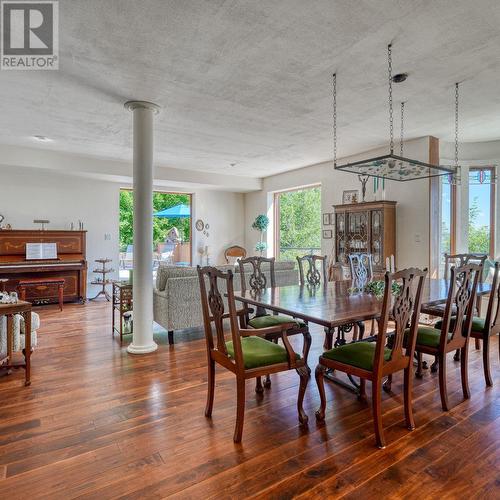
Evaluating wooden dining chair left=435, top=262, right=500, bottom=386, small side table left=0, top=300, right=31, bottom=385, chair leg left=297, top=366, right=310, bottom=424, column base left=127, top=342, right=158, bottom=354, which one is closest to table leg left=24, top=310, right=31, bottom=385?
small side table left=0, top=300, right=31, bottom=385

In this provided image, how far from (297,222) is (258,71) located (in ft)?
17.3

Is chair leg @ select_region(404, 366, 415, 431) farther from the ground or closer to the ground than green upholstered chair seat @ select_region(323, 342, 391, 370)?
closer to the ground

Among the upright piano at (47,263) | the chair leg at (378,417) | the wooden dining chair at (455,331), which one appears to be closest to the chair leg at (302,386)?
the chair leg at (378,417)

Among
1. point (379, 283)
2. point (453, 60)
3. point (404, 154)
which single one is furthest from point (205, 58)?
point (404, 154)

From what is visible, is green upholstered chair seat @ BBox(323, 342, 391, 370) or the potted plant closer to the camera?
green upholstered chair seat @ BBox(323, 342, 391, 370)

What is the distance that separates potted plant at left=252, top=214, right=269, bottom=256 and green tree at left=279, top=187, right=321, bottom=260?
44cm

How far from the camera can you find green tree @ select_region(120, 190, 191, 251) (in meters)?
9.34

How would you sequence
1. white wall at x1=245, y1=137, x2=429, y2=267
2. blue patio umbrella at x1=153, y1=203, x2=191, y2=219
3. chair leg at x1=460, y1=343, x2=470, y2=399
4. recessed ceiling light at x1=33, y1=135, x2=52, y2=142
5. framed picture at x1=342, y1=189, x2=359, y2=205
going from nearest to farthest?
chair leg at x1=460, y1=343, x2=470, y2=399, recessed ceiling light at x1=33, y1=135, x2=52, y2=142, white wall at x1=245, y1=137, x2=429, y2=267, framed picture at x1=342, y1=189, x2=359, y2=205, blue patio umbrella at x1=153, y1=203, x2=191, y2=219

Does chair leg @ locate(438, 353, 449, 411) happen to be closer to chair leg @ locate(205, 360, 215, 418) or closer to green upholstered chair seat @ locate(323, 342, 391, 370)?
green upholstered chair seat @ locate(323, 342, 391, 370)

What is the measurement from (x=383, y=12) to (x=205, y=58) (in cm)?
140

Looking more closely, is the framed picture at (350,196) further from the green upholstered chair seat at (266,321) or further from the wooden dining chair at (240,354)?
the wooden dining chair at (240,354)

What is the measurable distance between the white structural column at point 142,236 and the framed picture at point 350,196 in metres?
3.78

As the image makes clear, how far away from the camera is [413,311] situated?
2.34 m

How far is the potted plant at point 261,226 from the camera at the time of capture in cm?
828
